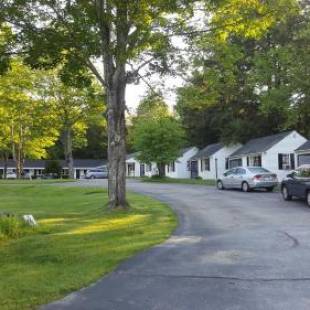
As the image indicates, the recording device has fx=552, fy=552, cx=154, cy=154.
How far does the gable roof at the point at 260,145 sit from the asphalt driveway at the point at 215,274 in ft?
107

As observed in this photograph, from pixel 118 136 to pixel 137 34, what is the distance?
3685 mm

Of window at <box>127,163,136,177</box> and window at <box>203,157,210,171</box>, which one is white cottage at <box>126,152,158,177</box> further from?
window at <box>203,157,210,171</box>

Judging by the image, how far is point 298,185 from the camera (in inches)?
886

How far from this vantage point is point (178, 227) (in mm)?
14844

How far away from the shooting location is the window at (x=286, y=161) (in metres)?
46.3

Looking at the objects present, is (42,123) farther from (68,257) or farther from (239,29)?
(68,257)

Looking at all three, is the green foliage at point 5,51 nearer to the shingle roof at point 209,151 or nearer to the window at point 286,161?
the window at point 286,161

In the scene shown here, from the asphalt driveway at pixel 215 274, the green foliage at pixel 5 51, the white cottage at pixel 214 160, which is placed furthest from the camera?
the white cottage at pixel 214 160

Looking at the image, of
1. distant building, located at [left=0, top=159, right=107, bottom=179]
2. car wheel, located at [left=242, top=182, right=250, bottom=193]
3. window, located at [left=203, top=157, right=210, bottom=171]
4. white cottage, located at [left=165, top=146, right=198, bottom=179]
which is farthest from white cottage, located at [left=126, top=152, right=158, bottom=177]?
car wheel, located at [left=242, top=182, right=250, bottom=193]

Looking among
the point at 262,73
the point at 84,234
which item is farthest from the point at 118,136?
the point at 262,73

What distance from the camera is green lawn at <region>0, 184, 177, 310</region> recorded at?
24.5ft

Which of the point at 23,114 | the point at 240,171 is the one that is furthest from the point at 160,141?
the point at 240,171

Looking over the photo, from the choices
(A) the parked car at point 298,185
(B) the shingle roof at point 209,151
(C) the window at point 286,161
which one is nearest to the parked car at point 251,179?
(A) the parked car at point 298,185

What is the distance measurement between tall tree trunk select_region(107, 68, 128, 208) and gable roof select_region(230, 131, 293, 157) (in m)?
28.3
